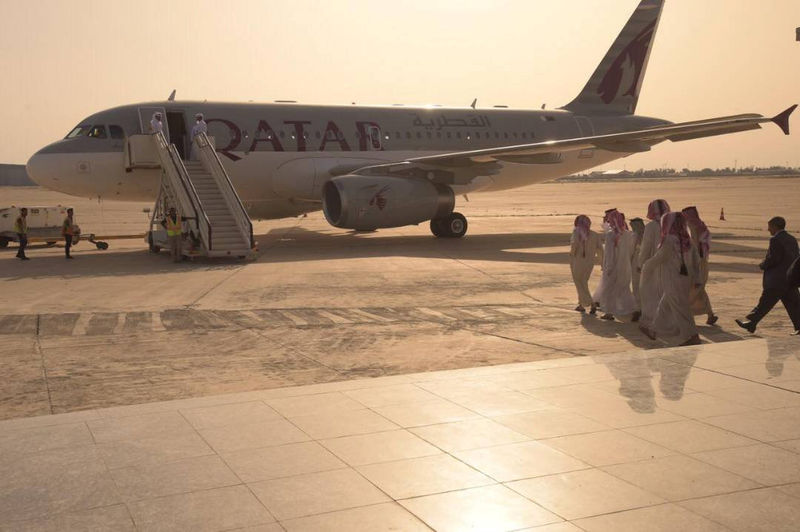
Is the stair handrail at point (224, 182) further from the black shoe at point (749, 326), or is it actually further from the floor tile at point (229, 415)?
the floor tile at point (229, 415)

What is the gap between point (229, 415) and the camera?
680 centimetres

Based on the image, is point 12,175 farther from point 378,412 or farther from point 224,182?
point 378,412

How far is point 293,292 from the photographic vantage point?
15.0 meters

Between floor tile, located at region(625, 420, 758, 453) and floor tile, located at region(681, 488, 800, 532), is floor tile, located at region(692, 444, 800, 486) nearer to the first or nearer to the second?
Answer: floor tile, located at region(625, 420, 758, 453)

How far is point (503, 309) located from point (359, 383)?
5552mm

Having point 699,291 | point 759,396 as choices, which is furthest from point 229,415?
point 699,291

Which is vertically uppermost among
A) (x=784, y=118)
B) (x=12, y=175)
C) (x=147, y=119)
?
(x=784, y=118)

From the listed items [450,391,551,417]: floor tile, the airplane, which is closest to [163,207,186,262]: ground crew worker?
the airplane

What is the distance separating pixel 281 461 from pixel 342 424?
902mm

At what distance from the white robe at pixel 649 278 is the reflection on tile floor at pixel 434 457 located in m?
3.10

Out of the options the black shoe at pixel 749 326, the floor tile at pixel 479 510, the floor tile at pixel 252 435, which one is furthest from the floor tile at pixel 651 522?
the black shoe at pixel 749 326

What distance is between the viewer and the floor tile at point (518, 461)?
5.41 m

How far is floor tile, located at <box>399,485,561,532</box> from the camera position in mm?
4613

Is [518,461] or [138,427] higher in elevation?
[518,461]
